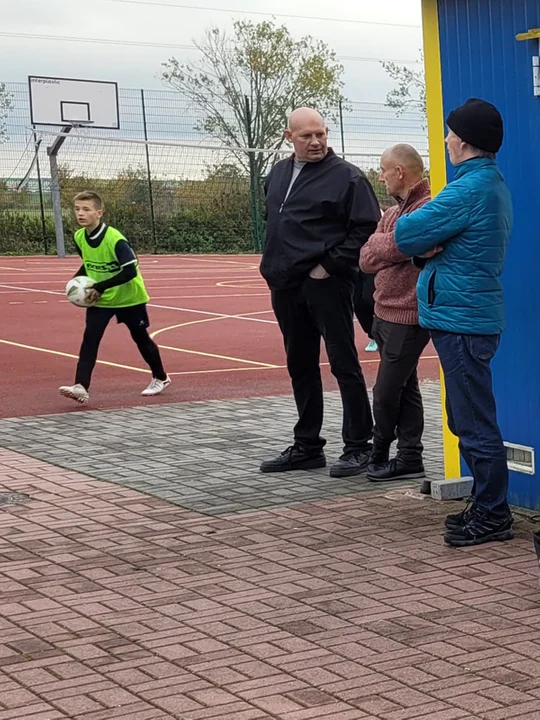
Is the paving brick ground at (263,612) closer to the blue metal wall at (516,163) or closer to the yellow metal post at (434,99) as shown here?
the blue metal wall at (516,163)

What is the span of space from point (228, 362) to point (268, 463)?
6350mm

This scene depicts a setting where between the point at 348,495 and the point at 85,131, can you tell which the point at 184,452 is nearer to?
the point at 348,495

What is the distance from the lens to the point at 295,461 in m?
8.39

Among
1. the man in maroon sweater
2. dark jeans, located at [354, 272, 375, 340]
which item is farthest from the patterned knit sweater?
dark jeans, located at [354, 272, 375, 340]

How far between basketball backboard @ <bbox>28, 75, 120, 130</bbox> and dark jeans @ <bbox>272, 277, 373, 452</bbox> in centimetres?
3060

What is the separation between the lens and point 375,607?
5.41m

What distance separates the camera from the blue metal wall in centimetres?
670

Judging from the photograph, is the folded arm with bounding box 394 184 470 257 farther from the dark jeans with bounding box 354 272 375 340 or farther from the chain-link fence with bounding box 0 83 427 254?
the chain-link fence with bounding box 0 83 427 254

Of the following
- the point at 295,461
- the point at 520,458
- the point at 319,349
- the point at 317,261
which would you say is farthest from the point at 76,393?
the point at 520,458

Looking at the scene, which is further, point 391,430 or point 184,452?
point 184,452

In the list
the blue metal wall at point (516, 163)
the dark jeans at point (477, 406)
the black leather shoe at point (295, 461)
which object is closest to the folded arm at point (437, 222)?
the dark jeans at point (477, 406)

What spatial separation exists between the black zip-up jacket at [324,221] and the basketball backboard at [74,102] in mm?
30761

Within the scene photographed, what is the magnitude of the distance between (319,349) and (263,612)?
3113mm

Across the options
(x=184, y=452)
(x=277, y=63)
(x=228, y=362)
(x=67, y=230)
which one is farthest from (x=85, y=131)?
(x=184, y=452)
